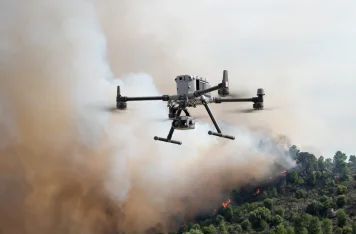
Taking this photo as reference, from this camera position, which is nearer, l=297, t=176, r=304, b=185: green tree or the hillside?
the hillside

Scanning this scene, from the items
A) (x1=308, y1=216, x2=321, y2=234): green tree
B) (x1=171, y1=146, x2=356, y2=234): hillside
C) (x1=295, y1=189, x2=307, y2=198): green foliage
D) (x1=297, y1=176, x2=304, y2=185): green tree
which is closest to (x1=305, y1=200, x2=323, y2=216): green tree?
(x1=171, y1=146, x2=356, y2=234): hillside

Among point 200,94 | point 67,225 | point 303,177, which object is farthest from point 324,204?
point 200,94

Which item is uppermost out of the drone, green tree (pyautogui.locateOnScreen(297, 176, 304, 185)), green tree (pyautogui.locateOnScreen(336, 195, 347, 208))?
the drone

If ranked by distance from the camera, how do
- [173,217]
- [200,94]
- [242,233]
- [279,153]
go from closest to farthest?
[200,94] → [242,233] → [173,217] → [279,153]

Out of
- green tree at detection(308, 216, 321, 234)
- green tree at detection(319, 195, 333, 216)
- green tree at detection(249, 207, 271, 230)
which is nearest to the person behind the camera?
green tree at detection(308, 216, 321, 234)

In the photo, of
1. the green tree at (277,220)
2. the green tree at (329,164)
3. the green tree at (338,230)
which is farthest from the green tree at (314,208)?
the green tree at (329,164)

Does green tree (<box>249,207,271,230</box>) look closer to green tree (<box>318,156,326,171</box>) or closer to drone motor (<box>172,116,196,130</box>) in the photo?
green tree (<box>318,156,326,171</box>)

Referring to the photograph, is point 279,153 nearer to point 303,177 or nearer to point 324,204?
point 303,177

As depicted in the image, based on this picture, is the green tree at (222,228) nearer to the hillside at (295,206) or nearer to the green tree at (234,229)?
the hillside at (295,206)
